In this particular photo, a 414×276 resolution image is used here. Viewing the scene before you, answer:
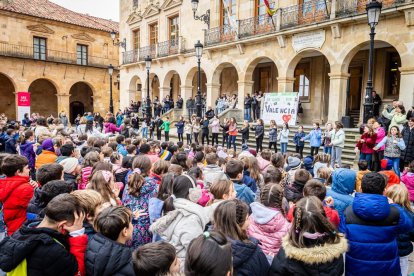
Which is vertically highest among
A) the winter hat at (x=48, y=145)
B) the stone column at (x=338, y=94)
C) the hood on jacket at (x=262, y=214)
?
the stone column at (x=338, y=94)

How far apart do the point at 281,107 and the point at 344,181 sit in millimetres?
11648

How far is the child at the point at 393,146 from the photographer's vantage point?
8.05m

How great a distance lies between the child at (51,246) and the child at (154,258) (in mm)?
668

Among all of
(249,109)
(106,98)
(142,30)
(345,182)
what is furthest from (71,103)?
(345,182)

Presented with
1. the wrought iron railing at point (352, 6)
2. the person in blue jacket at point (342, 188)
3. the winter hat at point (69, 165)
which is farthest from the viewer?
the wrought iron railing at point (352, 6)

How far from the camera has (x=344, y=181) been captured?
3.60m

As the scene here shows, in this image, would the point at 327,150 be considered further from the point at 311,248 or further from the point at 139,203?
the point at 311,248

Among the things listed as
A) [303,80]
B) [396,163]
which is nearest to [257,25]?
[303,80]

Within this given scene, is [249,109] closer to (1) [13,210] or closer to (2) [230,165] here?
(2) [230,165]

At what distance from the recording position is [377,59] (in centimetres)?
1501

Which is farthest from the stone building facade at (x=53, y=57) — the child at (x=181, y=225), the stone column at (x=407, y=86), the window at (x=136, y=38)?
the child at (x=181, y=225)

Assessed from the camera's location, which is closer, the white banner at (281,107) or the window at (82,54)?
the white banner at (281,107)

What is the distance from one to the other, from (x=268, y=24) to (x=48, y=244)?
51.6 feet

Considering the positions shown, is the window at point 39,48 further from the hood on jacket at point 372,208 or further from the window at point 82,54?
the hood on jacket at point 372,208
